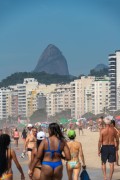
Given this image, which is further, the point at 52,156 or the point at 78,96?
the point at 78,96

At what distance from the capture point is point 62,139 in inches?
284

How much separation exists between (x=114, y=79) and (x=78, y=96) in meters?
16.2

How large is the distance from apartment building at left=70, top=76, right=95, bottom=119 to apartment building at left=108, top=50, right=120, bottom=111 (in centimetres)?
1321

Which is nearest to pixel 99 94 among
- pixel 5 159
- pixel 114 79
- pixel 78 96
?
pixel 114 79

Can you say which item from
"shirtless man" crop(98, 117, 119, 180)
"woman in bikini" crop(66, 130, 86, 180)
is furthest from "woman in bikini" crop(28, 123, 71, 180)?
"shirtless man" crop(98, 117, 119, 180)

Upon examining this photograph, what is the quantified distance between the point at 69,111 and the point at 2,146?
597ft

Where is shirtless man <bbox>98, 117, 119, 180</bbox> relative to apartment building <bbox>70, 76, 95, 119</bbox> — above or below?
below

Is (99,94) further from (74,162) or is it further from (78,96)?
(74,162)

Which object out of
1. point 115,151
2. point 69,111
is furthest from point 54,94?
point 115,151

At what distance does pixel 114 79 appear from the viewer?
179375mm

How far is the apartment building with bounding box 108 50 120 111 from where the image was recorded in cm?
17075

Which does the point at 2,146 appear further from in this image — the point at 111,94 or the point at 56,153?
the point at 111,94

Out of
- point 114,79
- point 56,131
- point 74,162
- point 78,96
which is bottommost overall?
point 74,162

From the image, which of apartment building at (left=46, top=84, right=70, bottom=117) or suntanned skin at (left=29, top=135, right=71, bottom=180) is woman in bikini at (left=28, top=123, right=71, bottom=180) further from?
apartment building at (left=46, top=84, right=70, bottom=117)
